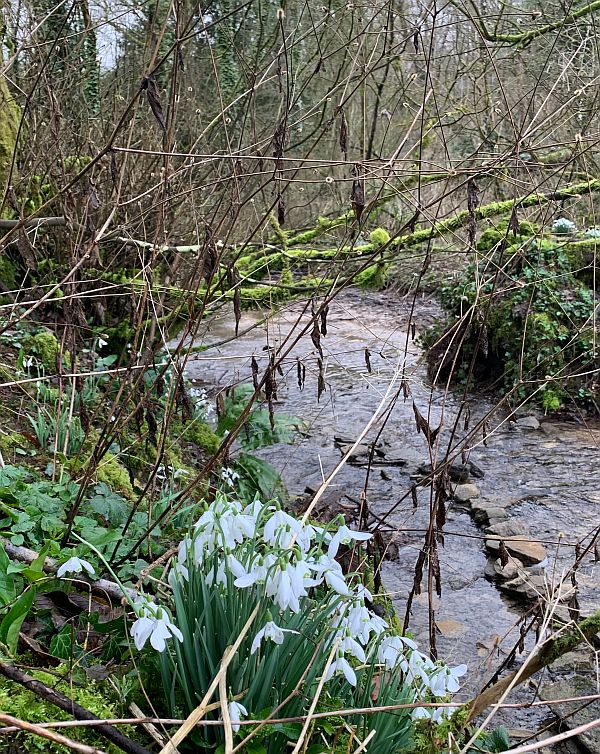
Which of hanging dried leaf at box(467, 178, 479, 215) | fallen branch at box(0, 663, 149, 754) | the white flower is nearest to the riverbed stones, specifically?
the white flower

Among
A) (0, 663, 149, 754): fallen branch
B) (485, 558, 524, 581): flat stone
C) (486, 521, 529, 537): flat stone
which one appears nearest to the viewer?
(0, 663, 149, 754): fallen branch

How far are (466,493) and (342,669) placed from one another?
3.92 meters

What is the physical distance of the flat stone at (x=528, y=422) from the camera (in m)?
7.04

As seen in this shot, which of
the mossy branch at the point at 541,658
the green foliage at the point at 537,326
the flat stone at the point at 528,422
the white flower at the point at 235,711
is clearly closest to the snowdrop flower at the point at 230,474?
the mossy branch at the point at 541,658

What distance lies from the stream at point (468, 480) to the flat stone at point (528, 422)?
0.01m

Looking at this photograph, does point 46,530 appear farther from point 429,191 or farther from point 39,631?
point 429,191

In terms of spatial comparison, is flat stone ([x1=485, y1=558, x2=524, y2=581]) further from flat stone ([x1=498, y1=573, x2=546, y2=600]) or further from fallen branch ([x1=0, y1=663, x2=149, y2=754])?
fallen branch ([x1=0, y1=663, x2=149, y2=754])

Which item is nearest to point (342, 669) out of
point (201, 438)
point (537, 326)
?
point (201, 438)

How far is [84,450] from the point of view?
12.6 ft

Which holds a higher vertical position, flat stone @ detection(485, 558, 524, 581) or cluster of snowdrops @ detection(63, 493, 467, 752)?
cluster of snowdrops @ detection(63, 493, 467, 752)

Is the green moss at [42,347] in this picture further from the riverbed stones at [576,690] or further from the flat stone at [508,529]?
the riverbed stones at [576,690]

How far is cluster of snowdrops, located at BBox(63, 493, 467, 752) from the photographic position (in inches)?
68.7

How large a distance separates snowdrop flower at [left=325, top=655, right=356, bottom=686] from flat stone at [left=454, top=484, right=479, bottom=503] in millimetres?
3763

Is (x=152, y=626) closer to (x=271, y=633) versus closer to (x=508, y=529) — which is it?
(x=271, y=633)
